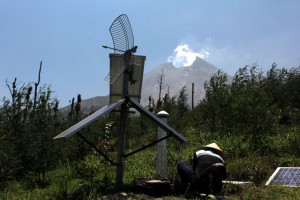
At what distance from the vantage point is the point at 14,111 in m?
16.5

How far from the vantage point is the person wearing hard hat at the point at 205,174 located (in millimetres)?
7129

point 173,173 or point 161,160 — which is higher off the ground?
point 161,160

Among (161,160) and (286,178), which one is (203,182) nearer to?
(161,160)

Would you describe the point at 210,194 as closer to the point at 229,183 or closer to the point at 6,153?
the point at 229,183

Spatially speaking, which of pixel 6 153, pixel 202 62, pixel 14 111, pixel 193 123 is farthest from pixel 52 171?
pixel 202 62

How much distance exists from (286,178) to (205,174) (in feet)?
6.02

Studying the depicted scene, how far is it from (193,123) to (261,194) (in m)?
13.8

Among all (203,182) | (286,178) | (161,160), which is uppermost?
(161,160)

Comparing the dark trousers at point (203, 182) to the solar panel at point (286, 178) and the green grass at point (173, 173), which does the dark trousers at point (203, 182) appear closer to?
the green grass at point (173, 173)

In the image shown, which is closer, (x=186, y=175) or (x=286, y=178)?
(x=186, y=175)

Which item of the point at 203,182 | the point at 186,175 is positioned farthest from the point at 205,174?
the point at 186,175

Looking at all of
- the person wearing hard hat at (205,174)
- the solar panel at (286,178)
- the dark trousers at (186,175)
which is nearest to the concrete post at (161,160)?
the dark trousers at (186,175)

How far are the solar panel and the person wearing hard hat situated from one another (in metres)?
1.12

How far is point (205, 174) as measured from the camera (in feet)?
23.5
